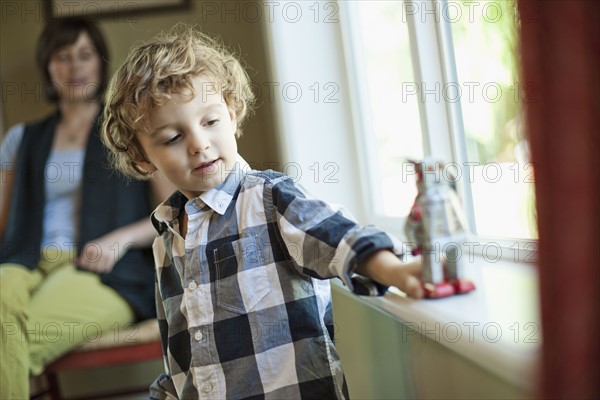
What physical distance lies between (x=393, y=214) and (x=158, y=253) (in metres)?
0.78

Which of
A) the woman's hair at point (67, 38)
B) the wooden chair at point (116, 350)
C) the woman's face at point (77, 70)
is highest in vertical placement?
the woman's hair at point (67, 38)

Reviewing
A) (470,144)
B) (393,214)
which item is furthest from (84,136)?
(470,144)

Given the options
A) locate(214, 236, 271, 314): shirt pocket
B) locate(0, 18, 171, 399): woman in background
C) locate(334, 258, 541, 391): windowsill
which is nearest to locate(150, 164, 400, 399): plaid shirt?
locate(214, 236, 271, 314): shirt pocket

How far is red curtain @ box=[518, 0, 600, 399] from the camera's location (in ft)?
1.65

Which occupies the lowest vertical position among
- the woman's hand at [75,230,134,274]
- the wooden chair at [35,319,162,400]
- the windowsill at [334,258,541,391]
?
the wooden chair at [35,319,162,400]

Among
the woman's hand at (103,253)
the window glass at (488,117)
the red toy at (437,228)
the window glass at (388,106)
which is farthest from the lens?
the woman's hand at (103,253)

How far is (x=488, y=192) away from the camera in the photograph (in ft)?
4.35

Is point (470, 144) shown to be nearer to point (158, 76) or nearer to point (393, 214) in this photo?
point (393, 214)

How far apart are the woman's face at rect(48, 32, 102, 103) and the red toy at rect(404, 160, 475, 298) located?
81.9 inches

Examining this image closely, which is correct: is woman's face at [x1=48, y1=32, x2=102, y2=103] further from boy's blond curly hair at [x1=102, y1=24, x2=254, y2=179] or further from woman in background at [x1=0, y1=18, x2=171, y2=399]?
boy's blond curly hair at [x1=102, y1=24, x2=254, y2=179]

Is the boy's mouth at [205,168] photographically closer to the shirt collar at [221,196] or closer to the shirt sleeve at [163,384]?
the shirt collar at [221,196]

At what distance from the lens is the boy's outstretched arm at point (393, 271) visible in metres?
0.80

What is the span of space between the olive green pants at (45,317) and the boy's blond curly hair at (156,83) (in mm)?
880

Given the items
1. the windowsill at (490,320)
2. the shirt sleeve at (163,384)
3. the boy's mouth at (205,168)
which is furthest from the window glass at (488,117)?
the shirt sleeve at (163,384)
